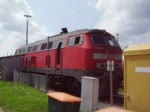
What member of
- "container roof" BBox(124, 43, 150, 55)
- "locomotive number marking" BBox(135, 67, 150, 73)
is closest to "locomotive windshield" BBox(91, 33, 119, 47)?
"container roof" BBox(124, 43, 150, 55)

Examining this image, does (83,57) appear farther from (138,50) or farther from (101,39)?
(138,50)

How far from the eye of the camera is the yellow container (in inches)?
277

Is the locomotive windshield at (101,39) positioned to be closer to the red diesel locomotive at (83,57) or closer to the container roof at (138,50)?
the red diesel locomotive at (83,57)

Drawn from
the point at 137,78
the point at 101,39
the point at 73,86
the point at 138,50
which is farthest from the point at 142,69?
the point at 73,86

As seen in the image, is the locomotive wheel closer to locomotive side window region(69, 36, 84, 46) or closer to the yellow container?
locomotive side window region(69, 36, 84, 46)

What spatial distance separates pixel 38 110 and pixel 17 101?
90.9 inches

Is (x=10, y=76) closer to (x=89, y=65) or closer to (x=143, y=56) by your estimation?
(x=89, y=65)

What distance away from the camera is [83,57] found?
1828 centimetres

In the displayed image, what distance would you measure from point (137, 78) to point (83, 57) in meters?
11.0

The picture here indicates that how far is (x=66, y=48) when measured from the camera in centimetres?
2066

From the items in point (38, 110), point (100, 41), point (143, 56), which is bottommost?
point (38, 110)

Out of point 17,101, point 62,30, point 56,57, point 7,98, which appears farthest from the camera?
point 62,30

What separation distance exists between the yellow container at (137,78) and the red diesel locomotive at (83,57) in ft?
34.2

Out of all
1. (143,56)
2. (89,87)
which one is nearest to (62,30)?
(89,87)
